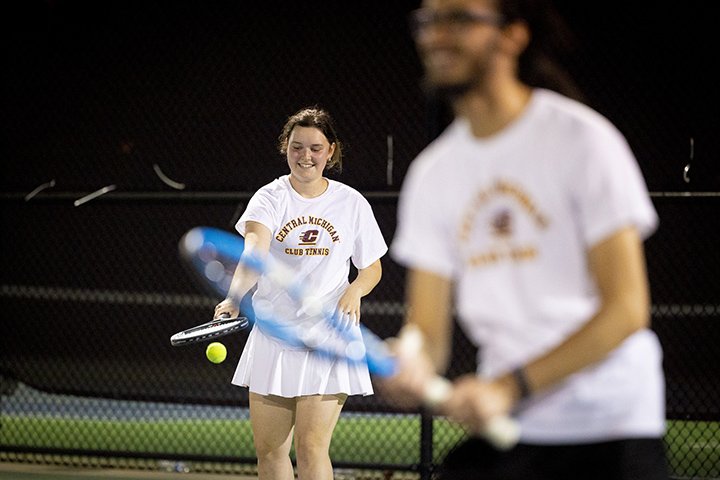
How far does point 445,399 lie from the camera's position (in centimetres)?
196

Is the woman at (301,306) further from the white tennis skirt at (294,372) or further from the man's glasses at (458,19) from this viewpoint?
the man's glasses at (458,19)

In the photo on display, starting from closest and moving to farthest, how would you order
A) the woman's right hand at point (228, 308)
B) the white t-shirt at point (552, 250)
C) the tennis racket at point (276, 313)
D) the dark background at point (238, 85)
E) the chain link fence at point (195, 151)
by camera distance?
1. the white t-shirt at point (552, 250)
2. the tennis racket at point (276, 313)
3. the woman's right hand at point (228, 308)
4. the chain link fence at point (195, 151)
5. the dark background at point (238, 85)

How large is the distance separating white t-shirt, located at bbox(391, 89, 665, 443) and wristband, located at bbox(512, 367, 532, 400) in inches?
3.6

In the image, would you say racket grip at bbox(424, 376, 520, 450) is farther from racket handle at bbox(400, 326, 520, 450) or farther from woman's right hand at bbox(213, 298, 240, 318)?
woman's right hand at bbox(213, 298, 240, 318)

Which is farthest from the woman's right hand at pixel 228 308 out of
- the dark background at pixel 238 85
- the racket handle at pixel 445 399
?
the dark background at pixel 238 85

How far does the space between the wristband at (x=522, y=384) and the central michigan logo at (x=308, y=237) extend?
2.69 meters

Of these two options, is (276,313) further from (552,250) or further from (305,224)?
(552,250)

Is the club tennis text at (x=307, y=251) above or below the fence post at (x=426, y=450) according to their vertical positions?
above

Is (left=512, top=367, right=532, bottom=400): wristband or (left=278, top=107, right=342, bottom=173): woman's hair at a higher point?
(left=278, top=107, right=342, bottom=173): woman's hair

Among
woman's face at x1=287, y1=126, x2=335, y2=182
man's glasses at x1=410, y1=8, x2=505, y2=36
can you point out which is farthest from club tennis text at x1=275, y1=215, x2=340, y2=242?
man's glasses at x1=410, y1=8, x2=505, y2=36

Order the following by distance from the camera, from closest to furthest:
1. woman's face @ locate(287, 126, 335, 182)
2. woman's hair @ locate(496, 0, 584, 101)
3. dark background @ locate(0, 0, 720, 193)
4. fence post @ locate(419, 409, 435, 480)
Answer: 1. woman's hair @ locate(496, 0, 584, 101)
2. woman's face @ locate(287, 126, 335, 182)
3. fence post @ locate(419, 409, 435, 480)
4. dark background @ locate(0, 0, 720, 193)

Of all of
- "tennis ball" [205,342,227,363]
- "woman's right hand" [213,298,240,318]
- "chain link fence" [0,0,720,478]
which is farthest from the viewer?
"chain link fence" [0,0,720,478]

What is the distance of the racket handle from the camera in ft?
6.20

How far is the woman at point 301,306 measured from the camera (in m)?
4.54
